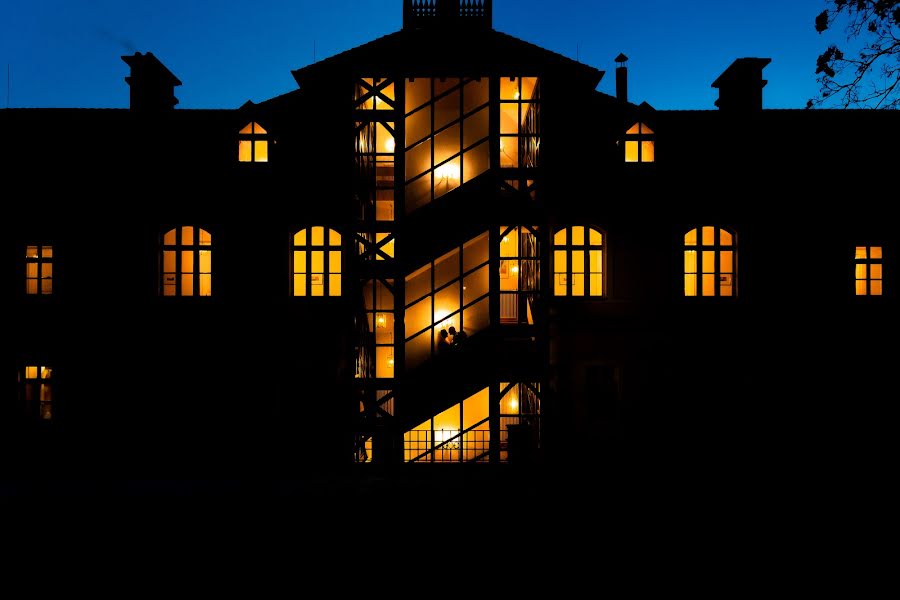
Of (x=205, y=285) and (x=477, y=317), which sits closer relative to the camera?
(x=205, y=285)

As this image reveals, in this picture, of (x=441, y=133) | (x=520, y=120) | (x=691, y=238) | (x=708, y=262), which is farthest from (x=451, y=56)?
(x=708, y=262)

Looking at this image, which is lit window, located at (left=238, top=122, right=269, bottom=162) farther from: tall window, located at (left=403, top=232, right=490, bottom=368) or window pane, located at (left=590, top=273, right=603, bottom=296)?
window pane, located at (left=590, top=273, right=603, bottom=296)

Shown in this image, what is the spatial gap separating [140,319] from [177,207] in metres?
3.30

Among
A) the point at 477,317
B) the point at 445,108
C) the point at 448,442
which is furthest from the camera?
the point at 477,317

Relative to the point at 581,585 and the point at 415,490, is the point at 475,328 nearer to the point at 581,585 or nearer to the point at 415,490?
the point at 415,490

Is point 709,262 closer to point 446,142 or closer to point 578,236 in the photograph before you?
point 578,236

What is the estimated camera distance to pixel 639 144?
592 inches

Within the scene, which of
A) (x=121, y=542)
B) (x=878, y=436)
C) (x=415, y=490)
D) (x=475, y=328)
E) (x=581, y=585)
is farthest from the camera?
(x=475, y=328)

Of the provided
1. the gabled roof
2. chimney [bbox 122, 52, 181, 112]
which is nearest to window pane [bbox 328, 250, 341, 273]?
the gabled roof

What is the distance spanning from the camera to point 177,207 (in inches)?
598

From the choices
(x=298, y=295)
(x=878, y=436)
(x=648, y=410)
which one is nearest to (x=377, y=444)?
(x=298, y=295)

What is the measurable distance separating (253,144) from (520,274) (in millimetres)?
8363

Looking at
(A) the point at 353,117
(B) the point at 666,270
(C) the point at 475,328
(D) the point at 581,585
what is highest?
(A) the point at 353,117

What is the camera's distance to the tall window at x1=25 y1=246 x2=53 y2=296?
15.3 metres
